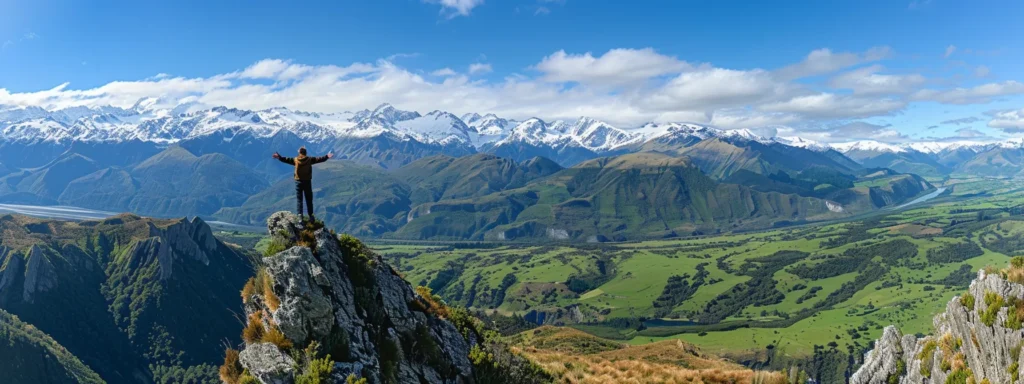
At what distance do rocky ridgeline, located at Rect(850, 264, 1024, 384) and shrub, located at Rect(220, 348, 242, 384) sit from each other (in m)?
27.5

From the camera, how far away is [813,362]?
593 ft

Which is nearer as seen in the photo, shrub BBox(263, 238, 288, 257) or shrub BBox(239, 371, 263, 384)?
shrub BBox(239, 371, 263, 384)

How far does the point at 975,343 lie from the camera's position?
20.2 m

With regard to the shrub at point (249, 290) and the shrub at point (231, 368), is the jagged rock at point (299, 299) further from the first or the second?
the shrub at point (231, 368)

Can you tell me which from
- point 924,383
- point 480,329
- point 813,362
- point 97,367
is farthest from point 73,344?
point 813,362

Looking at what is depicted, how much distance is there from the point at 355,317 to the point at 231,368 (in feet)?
15.6

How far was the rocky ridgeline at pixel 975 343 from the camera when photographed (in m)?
18.6

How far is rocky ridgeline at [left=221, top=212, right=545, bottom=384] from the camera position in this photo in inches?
715

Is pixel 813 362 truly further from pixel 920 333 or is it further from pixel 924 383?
pixel 924 383

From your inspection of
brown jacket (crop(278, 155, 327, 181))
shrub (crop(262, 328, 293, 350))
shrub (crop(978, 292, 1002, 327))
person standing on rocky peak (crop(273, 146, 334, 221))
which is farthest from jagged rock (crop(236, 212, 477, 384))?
shrub (crop(978, 292, 1002, 327))

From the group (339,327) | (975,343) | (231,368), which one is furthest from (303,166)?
(975,343)

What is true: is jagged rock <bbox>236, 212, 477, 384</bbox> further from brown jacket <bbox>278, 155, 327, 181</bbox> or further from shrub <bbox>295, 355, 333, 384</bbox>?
brown jacket <bbox>278, 155, 327, 181</bbox>

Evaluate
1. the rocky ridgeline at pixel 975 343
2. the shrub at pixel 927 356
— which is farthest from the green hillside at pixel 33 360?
the shrub at pixel 927 356

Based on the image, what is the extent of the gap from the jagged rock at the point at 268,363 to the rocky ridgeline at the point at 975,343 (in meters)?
25.1
